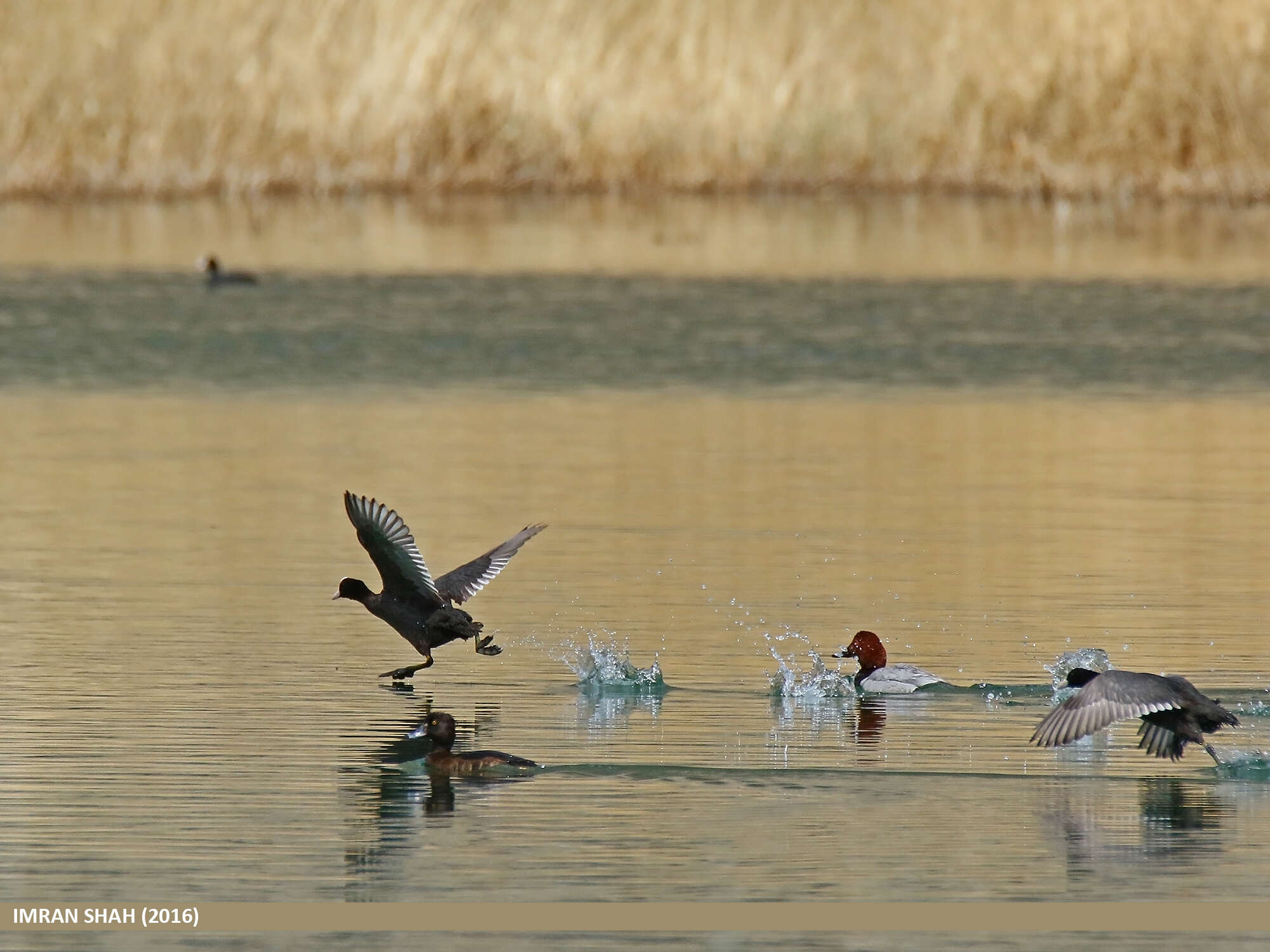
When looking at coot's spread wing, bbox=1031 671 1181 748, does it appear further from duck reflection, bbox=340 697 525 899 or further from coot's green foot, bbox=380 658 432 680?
coot's green foot, bbox=380 658 432 680

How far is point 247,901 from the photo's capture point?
739 centimetres

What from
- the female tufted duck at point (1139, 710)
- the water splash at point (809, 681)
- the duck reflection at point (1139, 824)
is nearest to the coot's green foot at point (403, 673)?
the water splash at point (809, 681)

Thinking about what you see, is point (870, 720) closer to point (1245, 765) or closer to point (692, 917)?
point (1245, 765)

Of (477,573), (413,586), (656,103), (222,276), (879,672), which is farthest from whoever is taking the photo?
(656,103)

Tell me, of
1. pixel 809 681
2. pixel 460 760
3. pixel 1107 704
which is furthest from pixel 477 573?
pixel 1107 704

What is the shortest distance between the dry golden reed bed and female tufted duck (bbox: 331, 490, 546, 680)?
2308 cm

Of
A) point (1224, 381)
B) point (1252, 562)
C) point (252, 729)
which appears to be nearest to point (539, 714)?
point (252, 729)

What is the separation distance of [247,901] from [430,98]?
27.8 metres

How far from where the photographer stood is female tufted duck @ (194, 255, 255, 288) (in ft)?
88.8

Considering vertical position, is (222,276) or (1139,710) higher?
(222,276)

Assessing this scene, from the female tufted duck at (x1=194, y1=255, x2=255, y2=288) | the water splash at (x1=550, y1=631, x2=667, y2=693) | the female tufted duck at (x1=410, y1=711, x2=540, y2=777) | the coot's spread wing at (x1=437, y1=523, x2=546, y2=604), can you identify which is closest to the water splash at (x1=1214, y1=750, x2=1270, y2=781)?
the water splash at (x1=550, y1=631, x2=667, y2=693)

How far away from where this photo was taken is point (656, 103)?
3397cm

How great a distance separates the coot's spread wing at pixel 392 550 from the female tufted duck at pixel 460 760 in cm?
148

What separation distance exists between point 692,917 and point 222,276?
67.3 ft
